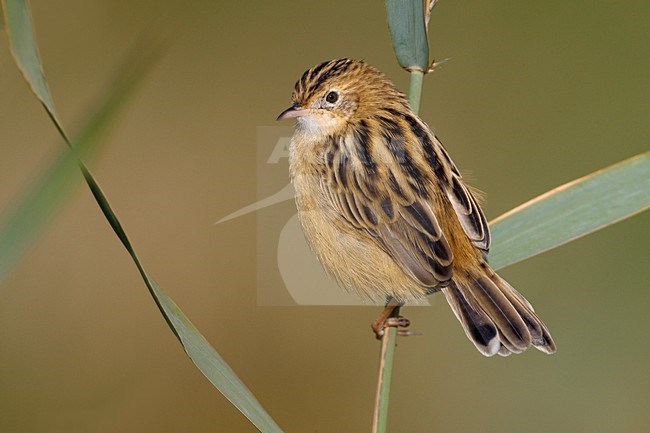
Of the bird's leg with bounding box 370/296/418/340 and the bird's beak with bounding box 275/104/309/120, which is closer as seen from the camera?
the bird's leg with bounding box 370/296/418/340

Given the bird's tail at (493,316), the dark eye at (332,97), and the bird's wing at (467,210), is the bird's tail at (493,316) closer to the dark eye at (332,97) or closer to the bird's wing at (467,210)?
the bird's wing at (467,210)

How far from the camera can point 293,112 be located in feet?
10.9

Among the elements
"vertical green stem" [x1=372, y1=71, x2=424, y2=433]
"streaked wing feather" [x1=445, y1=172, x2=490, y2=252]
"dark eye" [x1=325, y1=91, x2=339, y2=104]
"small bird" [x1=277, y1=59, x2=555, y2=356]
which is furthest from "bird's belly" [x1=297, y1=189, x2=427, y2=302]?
"vertical green stem" [x1=372, y1=71, x2=424, y2=433]

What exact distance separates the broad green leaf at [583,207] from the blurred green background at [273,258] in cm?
286

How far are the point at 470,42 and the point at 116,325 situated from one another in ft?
12.3

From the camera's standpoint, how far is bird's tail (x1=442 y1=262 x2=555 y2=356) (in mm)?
3094

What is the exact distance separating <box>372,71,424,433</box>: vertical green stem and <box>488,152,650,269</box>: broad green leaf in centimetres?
54

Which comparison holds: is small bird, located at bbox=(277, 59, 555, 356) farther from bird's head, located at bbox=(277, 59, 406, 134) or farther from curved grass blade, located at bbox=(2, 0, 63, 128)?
curved grass blade, located at bbox=(2, 0, 63, 128)

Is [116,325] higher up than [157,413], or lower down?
higher up

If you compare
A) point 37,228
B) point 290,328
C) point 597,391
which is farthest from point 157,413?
point 37,228

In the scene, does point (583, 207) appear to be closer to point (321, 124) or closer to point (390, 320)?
point (390, 320)

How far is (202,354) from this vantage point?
1988mm

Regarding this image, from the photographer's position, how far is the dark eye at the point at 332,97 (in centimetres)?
342

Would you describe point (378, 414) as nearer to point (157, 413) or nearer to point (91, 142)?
point (91, 142)
